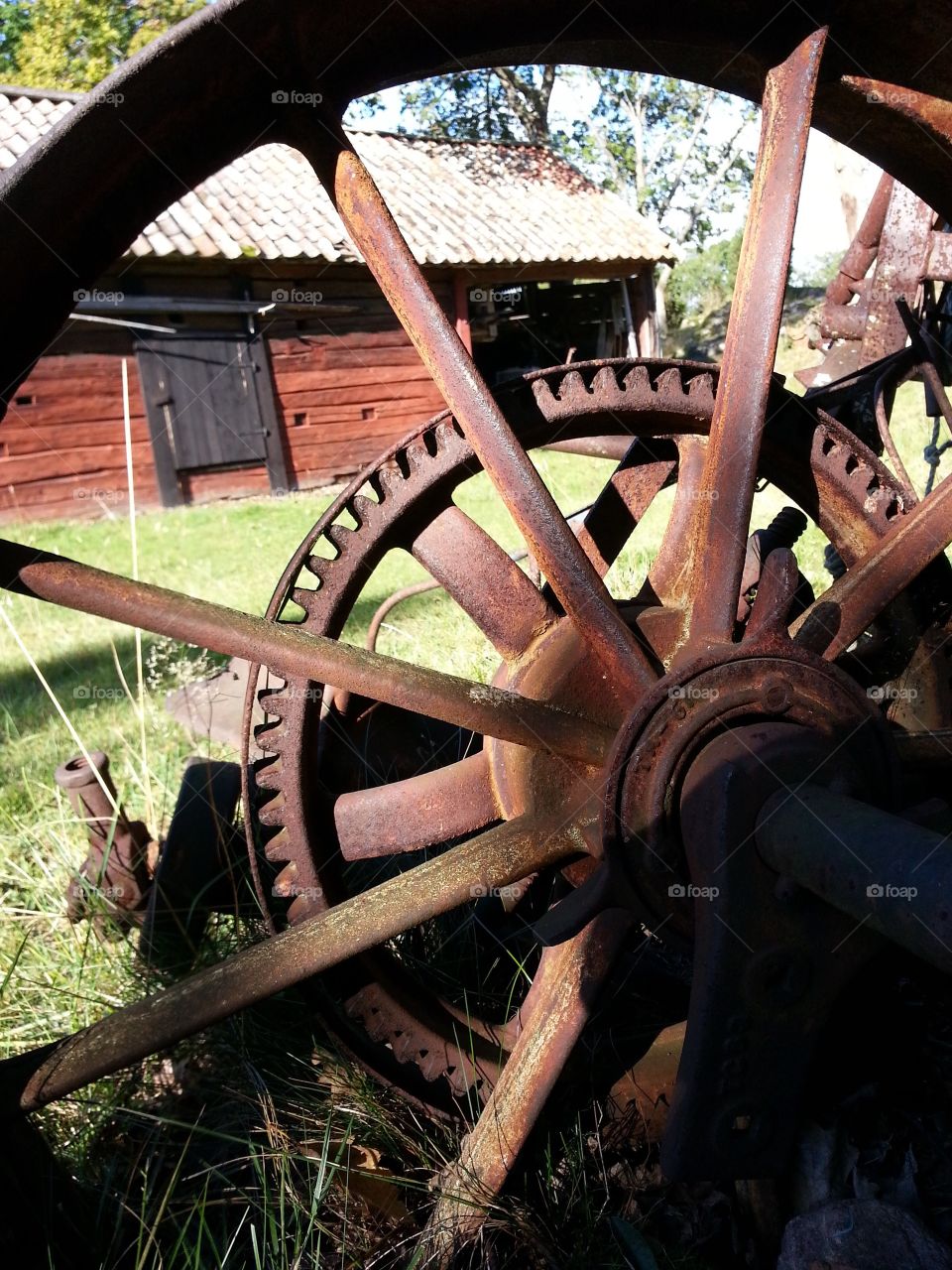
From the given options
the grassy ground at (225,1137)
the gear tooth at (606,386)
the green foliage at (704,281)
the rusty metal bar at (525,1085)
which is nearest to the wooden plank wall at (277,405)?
the grassy ground at (225,1137)

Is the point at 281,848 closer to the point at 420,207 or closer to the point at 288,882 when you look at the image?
the point at 288,882

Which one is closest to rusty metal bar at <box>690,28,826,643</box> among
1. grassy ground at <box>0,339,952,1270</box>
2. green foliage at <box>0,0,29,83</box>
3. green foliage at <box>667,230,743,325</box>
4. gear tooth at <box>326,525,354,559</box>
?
gear tooth at <box>326,525,354,559</box>

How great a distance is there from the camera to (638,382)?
1.98m

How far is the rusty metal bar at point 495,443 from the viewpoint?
161 centimetres

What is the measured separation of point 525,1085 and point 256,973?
56 cm

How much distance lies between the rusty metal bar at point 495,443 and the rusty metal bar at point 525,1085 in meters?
0.50

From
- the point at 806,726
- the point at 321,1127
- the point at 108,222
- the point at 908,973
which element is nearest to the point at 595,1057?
the point at 321,1127

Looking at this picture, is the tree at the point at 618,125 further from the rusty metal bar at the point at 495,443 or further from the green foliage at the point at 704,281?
the rusty metal bar at the point at 495,443

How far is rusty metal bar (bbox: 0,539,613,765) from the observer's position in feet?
4.77

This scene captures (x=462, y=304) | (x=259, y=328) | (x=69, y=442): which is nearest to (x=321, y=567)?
(x=69, y=442)

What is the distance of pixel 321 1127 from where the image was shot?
1.95 metres

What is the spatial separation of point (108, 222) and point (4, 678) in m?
4.80

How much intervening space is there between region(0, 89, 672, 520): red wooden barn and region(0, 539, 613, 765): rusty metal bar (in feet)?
32.9

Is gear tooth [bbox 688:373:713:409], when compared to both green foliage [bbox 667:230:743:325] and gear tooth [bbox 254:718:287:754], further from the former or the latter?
green foliage [bbox 667:230:743:325]
